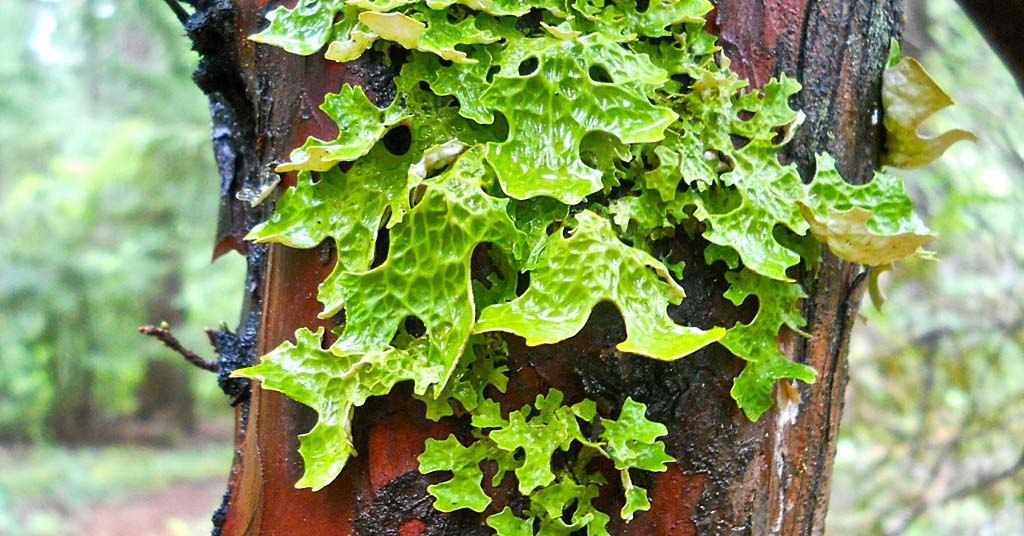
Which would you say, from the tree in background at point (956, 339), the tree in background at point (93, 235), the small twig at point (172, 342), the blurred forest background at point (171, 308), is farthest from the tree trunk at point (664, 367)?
the tree in background at point (93, 235)

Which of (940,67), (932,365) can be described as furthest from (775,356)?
(940,67)

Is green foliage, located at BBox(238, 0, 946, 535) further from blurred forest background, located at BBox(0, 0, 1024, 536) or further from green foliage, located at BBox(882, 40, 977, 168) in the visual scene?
blurred forest background, located at BBox(0, 0, 1024, 536)

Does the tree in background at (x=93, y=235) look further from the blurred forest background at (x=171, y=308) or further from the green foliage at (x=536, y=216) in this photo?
the green foliage at (x=536, y=216)

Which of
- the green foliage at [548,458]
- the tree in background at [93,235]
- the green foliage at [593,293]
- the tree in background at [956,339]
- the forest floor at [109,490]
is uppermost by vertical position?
the tree in background at [93,235]

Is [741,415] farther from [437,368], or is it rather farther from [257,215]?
[257,215]

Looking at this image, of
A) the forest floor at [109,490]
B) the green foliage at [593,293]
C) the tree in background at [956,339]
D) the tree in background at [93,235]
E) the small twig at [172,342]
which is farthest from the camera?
the forest floor at [109,490]

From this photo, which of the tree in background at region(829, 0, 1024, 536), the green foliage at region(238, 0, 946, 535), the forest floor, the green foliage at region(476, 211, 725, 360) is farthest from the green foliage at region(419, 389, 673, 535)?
the forest floor

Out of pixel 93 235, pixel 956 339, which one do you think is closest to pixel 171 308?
pixel 93 235
